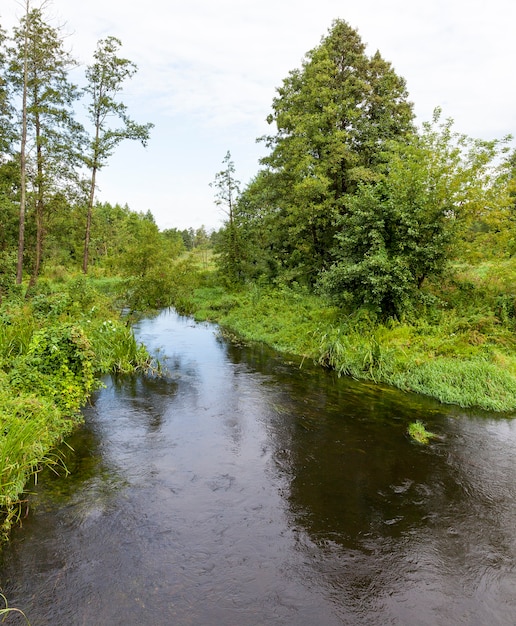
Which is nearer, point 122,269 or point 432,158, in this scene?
point 432,158

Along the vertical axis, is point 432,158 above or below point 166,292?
above

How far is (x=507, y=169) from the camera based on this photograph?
47.0ft

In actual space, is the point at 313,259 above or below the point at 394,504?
above

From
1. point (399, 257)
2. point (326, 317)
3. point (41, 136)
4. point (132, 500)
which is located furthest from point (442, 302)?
point (41, 136)

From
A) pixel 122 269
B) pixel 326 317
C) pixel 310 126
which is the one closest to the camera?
pixel 326 317

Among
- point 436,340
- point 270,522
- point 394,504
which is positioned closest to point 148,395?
point 270,522

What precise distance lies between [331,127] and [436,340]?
12.9 meters

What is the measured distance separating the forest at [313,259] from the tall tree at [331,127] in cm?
10

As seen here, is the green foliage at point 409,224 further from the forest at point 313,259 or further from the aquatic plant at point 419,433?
the aquatic plant at point 419,433

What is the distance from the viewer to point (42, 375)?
313 inches

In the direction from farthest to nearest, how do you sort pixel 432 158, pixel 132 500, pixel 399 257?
pixel 432 158 < pixel 399 257 < pixel 132 500

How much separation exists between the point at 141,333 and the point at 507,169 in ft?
54.1

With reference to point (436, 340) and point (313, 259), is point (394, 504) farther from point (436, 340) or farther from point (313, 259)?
point (313, 259)

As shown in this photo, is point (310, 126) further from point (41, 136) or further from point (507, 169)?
point (41, 136)
